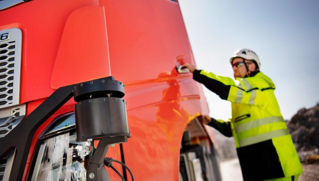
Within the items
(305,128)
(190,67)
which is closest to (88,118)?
(190,67)

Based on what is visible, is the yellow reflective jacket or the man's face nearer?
the yellow reflective jacket

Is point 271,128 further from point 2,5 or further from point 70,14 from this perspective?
point 2,5

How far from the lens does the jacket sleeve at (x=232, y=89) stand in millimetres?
2336

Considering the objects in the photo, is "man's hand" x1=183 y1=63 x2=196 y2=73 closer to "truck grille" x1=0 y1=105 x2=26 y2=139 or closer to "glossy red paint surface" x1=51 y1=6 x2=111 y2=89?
"glossy red paint surface" x1=51 y1=6 x2=111 y2=89

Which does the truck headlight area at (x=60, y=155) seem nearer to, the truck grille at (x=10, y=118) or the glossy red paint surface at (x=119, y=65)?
the glossy red paint surface at (x=119, y=65)

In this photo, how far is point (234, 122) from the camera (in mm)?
2793

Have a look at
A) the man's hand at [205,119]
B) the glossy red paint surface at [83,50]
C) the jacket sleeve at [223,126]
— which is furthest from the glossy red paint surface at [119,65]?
the jacket sleeve at [223,126]

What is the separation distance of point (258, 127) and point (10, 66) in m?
2.22

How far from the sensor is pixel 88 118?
41.2 inches

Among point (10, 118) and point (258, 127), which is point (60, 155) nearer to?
point (10, 118)

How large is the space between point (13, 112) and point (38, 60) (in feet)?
1.04

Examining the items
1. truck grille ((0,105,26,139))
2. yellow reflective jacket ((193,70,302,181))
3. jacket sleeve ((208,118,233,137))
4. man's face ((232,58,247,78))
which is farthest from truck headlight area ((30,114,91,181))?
man's face ((232,58,247,78))

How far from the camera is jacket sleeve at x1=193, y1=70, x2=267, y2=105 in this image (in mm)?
→ 2336

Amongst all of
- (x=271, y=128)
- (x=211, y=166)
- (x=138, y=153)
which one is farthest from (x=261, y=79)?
(x=138, y=153)
